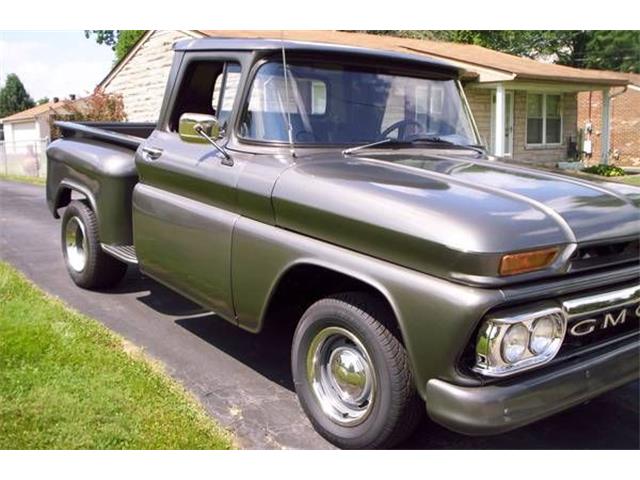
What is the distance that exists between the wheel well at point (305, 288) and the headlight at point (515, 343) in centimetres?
72

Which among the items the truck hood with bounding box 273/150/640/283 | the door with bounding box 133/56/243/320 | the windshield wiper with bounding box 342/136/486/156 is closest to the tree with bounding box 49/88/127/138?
the door with bounding box 133/56/243/320

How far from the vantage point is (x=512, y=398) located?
2744 mm

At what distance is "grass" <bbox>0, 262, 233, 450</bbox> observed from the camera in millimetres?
3367

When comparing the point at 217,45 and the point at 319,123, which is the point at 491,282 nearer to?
the point at 319,123

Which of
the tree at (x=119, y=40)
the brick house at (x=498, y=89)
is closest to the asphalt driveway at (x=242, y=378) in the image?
the brick house at (x=498, y=89)

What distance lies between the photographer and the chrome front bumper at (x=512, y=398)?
2.72 m

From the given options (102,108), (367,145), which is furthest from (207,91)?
(102,108)

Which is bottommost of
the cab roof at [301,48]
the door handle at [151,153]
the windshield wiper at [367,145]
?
the door handle at [151,153]

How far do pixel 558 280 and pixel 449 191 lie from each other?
2.14 feet

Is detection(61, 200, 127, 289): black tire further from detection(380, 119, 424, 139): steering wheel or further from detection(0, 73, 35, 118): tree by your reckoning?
detection(0, 73, 35, 118): tree

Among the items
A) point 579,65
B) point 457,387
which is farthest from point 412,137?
point 579,65

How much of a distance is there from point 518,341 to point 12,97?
68.7 meters

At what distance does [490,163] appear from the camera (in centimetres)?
409

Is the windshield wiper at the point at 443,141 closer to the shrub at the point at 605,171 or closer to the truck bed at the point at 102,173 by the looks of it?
the truck bed at the point at 102,173
